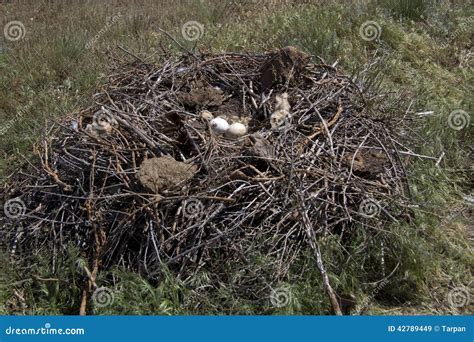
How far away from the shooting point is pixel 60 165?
383 centimetres

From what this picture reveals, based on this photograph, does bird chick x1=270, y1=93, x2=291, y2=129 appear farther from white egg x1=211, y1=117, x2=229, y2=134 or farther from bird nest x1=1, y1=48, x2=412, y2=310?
white egg x1=211, y1=117, x2=229, y2=134

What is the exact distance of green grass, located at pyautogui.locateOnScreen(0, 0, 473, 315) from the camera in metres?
3.12

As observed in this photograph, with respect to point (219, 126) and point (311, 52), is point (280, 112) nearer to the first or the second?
point (219, 126)

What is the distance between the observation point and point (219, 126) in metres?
3.74

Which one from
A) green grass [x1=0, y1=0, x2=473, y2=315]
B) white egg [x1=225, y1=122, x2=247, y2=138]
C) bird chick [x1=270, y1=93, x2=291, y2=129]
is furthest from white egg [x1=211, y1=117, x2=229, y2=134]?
green grass [x1=0, y1=0, x2=473, y2=315]

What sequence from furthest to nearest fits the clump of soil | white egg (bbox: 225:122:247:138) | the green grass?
white egg (bbox: 225:122:247:138), the clump of soil, the green grass

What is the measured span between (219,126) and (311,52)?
1.97m

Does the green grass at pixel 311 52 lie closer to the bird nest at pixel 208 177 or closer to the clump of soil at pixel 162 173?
the bird nest at pixel 208 177

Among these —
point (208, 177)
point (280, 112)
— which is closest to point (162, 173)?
point (208, 177)

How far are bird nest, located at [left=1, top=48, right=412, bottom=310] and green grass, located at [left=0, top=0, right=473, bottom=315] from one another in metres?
0.15

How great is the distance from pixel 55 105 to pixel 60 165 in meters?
1.36

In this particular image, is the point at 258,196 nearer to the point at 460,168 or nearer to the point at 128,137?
the point at 128,137

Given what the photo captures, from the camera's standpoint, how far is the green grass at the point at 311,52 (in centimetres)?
312

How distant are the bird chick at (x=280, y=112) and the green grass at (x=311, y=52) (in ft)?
2.81
